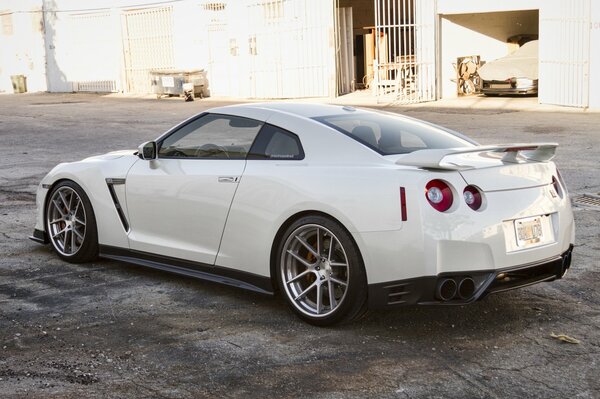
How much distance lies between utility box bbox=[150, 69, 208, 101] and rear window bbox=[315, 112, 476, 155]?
2603cm

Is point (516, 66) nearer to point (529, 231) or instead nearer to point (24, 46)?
point (529, 231)

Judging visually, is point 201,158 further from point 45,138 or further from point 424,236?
point 45,138

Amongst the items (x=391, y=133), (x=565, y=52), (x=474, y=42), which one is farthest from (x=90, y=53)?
(x=391, y=133)

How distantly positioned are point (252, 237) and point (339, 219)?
0.84 m

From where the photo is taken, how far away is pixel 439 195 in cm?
555

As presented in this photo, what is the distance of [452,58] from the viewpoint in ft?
91.3

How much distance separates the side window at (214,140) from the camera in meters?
6.75

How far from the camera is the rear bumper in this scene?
5520mm

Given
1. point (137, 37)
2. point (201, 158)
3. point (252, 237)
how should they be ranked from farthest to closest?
point (137, 37), point (201, 158), point (252, 237)

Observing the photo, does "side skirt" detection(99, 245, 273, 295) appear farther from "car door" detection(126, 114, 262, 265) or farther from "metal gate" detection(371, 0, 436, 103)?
"metal gate" detection(371, 0, 436, 103)

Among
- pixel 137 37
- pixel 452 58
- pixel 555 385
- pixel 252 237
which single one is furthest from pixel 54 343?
pixel 137 37

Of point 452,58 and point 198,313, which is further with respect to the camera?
point 452,58

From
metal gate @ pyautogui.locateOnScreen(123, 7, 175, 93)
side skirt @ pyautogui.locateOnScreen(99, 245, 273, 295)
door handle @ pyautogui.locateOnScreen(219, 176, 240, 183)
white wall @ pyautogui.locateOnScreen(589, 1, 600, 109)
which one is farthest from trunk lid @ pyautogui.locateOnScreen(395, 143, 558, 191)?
metal gate @ pyautogui.locateOnScreen(123, 7, 175, 93)

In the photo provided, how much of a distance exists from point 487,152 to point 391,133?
694 mm
